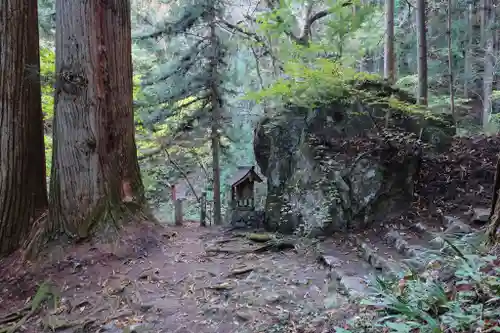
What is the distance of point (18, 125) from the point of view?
17.7ft

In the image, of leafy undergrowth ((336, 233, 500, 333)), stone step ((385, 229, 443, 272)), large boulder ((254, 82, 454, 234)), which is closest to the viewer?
leafy undergrowth ((336, 233, 500, 333))

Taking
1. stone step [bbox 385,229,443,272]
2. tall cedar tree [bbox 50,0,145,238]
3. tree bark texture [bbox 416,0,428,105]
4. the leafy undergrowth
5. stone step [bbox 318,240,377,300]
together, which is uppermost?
tree bark texture [bbox 416,0,428,105]

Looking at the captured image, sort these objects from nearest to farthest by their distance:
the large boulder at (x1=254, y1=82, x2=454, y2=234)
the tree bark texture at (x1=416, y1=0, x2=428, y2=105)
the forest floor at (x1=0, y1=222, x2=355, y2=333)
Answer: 1. the forest floor at (x1=0, y1=222, x2=355, y2=333)
2. the large boulder at (x1=254, y1=82, x2=454, y2=234)
3. the tree bark texture at (x1=416, y1=0, x2=428, y2=105)

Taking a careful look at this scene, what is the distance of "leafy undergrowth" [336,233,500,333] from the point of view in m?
2.02

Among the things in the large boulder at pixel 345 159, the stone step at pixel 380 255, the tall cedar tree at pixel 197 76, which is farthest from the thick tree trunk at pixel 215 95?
the stone step at pixel 380 255

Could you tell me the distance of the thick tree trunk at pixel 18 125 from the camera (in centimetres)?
528

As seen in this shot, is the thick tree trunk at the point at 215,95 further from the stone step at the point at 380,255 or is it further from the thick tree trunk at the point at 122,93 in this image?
the stone step at the point at 380,255

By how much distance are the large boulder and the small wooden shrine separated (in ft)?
2.64

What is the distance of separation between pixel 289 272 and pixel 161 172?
10.2m

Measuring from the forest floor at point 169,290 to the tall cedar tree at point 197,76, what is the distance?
16.7 feet

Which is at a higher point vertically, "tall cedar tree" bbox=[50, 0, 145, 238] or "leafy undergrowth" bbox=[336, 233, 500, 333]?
"tall cedar tree" bbox=[50, 0, 145, 238]

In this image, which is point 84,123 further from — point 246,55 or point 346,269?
point 246,55

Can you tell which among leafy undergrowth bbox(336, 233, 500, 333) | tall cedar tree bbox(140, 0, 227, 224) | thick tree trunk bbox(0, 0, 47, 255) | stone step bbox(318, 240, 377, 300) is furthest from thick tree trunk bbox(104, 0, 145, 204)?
tall cedar tree bbox(140, 0, 227, 224)

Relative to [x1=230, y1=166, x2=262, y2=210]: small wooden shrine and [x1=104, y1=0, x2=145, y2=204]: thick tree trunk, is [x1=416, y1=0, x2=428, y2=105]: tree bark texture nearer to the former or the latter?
[x1=230, y1=166, x2=262, y2=210]: small wooden shrine
